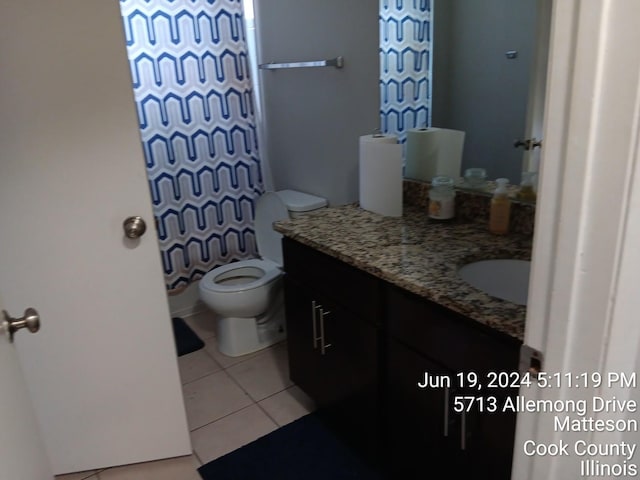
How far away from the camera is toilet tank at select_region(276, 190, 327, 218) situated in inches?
92.7

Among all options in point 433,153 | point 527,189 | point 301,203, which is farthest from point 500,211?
point 301,203

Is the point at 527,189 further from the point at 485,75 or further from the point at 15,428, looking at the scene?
the point at 15,428

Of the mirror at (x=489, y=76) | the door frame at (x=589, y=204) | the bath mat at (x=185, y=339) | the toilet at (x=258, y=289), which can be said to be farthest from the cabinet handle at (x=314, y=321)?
the door frame at (x=589, y=204)

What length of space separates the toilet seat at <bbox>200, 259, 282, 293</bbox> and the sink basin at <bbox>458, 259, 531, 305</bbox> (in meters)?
1.19

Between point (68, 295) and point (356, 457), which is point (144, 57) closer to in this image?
point (68, 295)

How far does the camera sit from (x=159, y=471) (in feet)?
6.06

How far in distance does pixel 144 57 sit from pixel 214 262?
1152 mm

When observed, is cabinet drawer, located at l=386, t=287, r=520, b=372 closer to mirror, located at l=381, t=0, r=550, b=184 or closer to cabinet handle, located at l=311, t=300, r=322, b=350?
cabinet handle, located at l=311, t=300, r=322, b=350

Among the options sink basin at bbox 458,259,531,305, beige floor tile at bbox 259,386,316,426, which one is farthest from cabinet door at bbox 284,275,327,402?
sink basin at bbox 458,259,531,305

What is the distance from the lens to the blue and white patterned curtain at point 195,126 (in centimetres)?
248

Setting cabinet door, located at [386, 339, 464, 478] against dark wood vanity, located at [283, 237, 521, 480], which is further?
cabinet door, located at [386, 339, 464, 478]

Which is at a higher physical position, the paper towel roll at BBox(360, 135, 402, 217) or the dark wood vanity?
the paper towel roll at BBox(360, 135, 402, 217)

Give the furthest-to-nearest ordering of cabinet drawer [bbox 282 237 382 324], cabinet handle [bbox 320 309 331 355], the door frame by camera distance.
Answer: cabinet handle [bbox 320 309 331 355] → cabinet drawer [bbox 282 237 382 324] → the door frame

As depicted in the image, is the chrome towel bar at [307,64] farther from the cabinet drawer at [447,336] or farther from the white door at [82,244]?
the cabinet drawer at [447,336]
